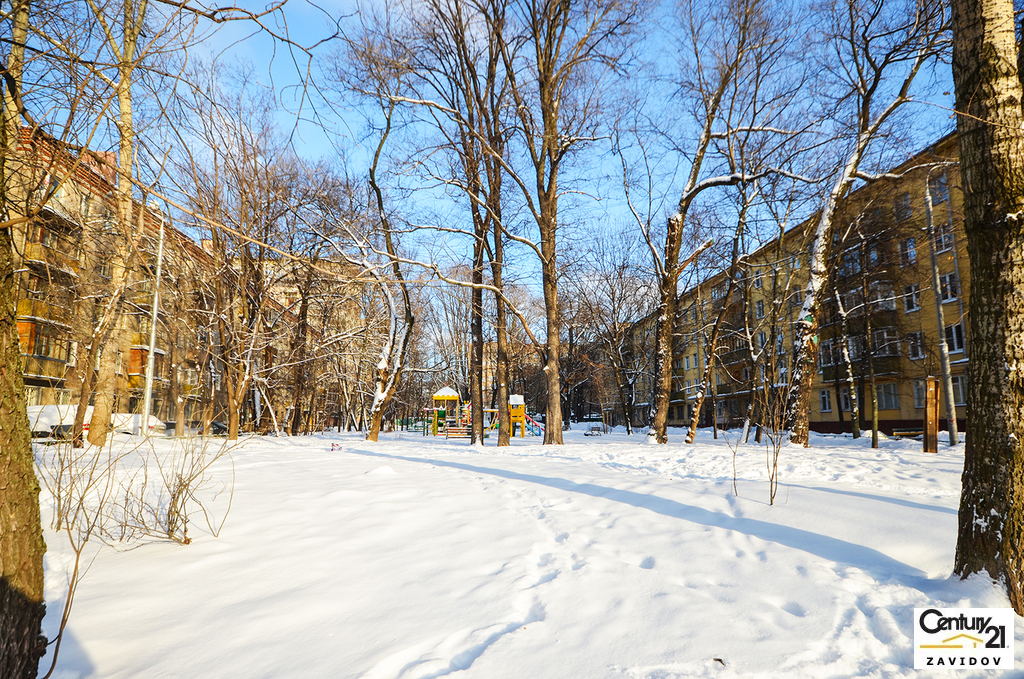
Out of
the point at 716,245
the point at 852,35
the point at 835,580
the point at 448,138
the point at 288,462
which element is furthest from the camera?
the point at 716,245

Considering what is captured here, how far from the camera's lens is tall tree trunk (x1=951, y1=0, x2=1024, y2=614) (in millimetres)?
2848

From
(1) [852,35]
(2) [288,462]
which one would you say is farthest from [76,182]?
(1) [852,35]

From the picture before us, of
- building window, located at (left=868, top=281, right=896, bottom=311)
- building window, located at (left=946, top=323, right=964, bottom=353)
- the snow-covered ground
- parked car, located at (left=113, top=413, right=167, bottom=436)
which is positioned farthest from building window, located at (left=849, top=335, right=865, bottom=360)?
parked car, located at (left=113, top=413, right=167, bottom=436)

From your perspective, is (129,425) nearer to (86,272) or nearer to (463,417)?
(86,272)

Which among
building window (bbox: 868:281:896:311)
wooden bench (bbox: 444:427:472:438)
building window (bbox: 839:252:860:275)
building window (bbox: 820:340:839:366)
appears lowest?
wooden bench (bbox: 444:427:472:438)

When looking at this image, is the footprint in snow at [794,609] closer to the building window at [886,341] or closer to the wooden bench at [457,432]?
the wooden bench at [457,432]

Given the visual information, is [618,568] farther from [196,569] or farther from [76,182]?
[76,182]

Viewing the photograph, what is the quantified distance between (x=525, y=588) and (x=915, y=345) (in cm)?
2942

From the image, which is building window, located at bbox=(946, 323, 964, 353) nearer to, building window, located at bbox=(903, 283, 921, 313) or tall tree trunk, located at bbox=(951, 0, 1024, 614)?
building window, located at bbox=(903, 283, 921, 313)

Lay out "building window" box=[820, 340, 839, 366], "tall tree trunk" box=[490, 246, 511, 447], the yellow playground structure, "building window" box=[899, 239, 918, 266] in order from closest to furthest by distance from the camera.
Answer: "tall tree trunk" box=[490, 246, 511, 447]
the yellow playground structure
"building window" box=[899, 239, 918, 266]
"building window" box=[820, 340, 839, 366]

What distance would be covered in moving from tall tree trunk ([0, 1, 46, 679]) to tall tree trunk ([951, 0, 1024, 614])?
4.61 meters

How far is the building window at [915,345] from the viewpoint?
24.1 m

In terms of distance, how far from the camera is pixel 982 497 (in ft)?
9.64

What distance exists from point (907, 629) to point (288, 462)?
880 centimetres
